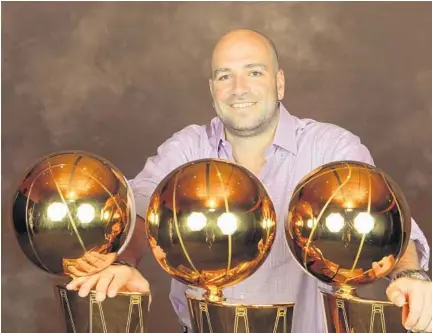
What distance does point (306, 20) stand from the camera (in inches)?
60.1

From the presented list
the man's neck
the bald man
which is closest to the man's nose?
the bald man

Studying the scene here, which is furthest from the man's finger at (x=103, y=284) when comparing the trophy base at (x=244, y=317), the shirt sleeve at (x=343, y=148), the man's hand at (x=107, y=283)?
the shirt sleeve at (x=343, y=148)

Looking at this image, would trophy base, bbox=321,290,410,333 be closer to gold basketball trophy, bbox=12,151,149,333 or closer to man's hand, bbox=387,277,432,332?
man's hand, bbox=387,277,432,332

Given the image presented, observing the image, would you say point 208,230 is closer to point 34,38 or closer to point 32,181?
point 32,181

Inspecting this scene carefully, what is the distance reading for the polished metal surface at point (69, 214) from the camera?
31.8 inches

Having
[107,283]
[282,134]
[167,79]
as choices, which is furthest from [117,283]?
[167,79]

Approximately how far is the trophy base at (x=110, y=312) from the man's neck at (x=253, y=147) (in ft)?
1.33

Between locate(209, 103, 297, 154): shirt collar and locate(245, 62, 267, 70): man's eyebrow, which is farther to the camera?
locate(209, 103, 297, 154): shirt collar

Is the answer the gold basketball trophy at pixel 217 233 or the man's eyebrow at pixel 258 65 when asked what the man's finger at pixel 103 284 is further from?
the man's eyebrow at pixel 258 65

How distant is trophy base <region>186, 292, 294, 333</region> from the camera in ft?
2.60

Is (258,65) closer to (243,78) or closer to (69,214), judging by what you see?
(243,78)

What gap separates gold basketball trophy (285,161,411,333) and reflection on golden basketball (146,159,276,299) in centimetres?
5

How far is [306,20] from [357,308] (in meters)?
0.85

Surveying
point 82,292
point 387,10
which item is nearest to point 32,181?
point 82,292
